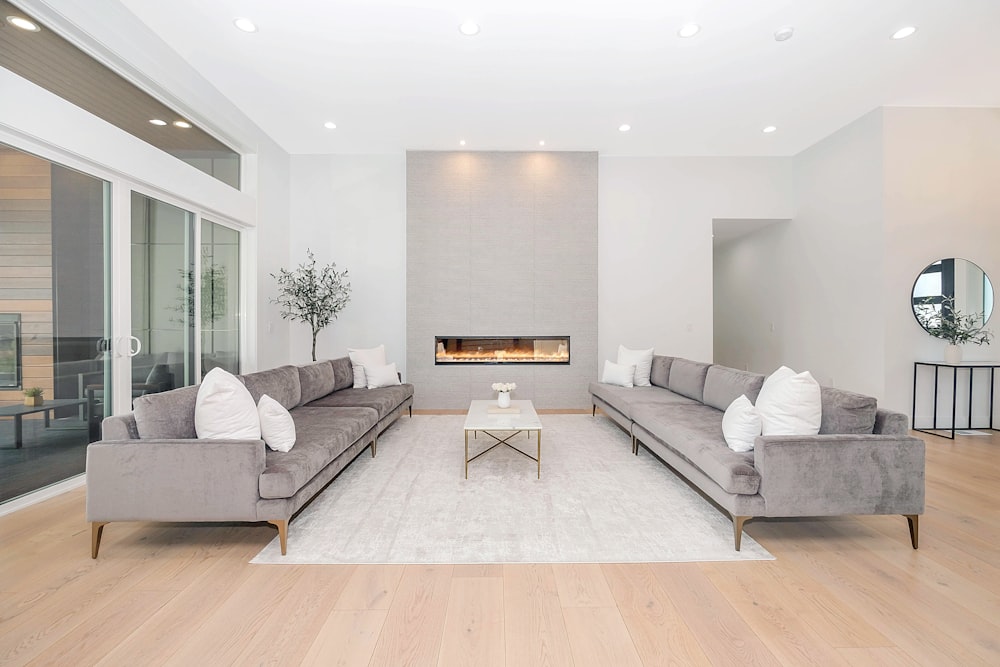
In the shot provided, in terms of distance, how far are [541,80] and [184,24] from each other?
286 centimetres

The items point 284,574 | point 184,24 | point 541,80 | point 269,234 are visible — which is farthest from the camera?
point 269,234

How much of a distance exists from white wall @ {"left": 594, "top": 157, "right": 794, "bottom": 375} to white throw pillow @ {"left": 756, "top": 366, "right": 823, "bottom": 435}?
369 centimetres

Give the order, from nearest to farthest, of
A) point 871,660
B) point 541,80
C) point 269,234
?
point 871,660
point 541,80
point 269,234

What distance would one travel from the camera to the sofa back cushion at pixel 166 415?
92.1 inches

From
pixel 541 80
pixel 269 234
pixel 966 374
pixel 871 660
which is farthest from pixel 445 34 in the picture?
pixel 966 374

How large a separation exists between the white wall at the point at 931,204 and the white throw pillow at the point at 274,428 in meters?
5.79

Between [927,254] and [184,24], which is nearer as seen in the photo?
[184,24]

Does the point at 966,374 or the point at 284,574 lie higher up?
the point at 966,374

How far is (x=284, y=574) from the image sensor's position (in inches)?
83.0

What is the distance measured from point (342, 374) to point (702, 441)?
373cm

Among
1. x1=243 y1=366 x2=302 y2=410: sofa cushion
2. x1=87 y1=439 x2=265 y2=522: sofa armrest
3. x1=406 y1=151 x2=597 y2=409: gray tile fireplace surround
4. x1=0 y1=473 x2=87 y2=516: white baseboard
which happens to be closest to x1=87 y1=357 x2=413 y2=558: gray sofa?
x1=87 y1=439 x2=265 y2=522: sofa armrest

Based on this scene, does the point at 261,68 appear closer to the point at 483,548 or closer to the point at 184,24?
the point at 184,24

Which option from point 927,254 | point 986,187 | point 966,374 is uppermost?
point 986,187

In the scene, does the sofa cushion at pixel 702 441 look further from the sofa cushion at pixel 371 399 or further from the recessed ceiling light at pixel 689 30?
the recessed ceiling light at pixel 689 30
